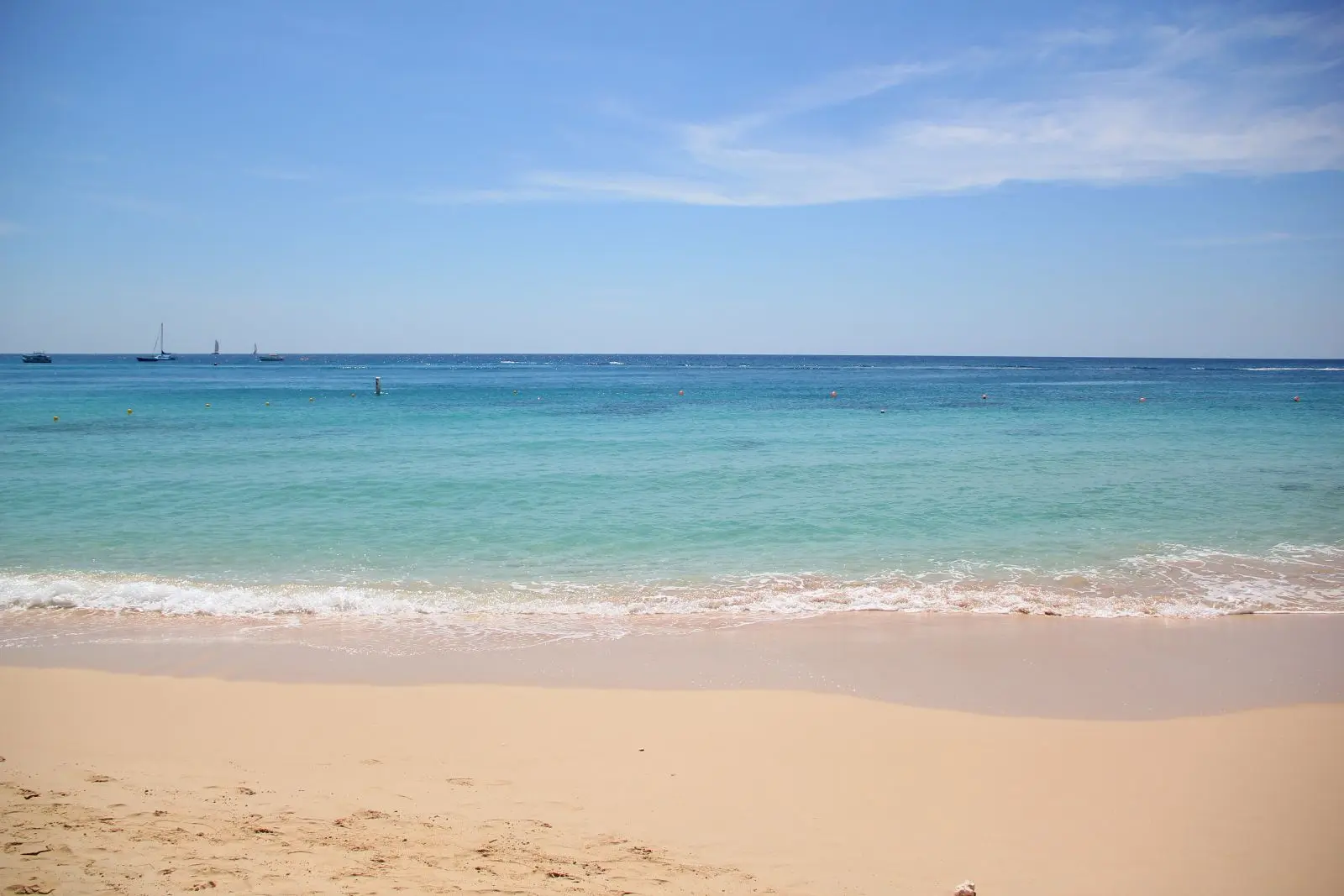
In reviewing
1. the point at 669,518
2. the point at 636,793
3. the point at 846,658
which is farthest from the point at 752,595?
the point at 636,793

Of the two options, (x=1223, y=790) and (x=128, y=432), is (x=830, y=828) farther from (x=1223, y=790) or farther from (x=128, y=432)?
(x=128, y=432)

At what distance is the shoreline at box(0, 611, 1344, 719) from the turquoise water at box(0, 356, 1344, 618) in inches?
26.8

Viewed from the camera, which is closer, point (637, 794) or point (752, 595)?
point (637, 794)

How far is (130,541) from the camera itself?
12.4 metres

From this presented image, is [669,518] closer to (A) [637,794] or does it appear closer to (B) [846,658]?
(B) [846,658]

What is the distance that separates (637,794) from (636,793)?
0.01 m

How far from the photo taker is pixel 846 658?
7816 millimetres

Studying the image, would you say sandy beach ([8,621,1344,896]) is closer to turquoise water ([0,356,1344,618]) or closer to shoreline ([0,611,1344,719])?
shoreline ([0,611,1344,719])

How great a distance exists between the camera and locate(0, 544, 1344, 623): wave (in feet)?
31.2

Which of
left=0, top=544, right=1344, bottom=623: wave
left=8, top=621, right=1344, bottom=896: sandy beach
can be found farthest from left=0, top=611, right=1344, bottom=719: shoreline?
left=0, top=544, right=1344, bottom=623: wave

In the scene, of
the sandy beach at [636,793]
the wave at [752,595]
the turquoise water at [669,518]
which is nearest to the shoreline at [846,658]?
the sandy beach at [636,793]

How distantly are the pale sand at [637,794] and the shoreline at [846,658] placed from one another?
0.33m

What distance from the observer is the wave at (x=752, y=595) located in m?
9.51

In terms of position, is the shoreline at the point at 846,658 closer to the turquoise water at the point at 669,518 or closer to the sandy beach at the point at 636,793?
the sandy beach at the point at 636,793
